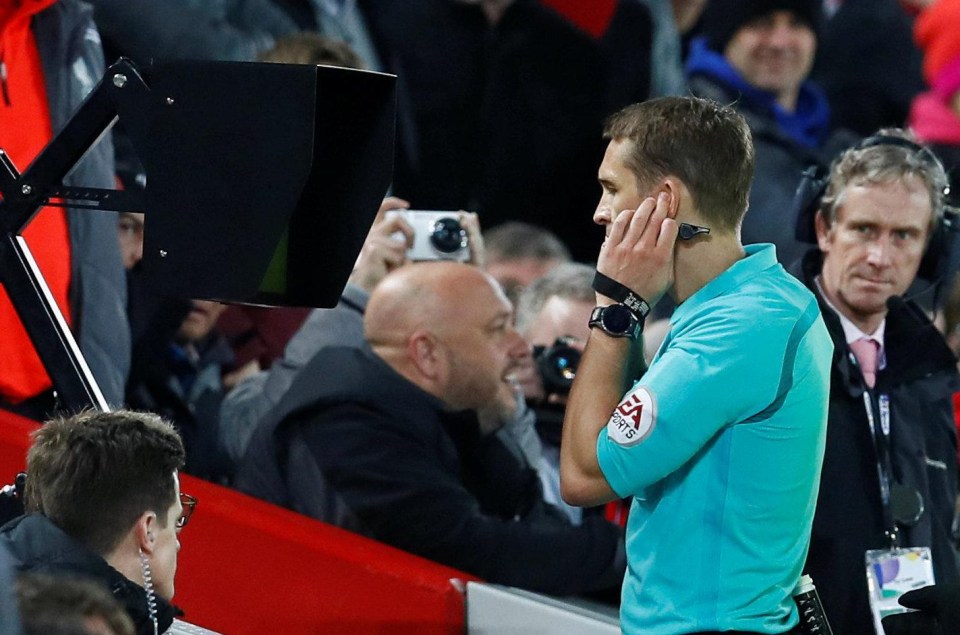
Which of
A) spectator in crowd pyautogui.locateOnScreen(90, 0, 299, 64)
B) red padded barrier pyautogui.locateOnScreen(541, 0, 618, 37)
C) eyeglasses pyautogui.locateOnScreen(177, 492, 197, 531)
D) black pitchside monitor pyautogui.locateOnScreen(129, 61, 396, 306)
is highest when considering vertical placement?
black pitchside monitor pyautogui.locateOnScreen(129, 61, 396, 306)

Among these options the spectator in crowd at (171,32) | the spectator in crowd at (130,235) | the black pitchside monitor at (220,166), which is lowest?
the spectator in crowd at (130,235)

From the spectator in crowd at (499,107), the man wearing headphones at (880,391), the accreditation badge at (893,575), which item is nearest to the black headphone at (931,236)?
the man wearing headphones at (880,391)

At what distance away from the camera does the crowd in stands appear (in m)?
2.70

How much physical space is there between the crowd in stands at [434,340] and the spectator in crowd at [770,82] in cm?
1

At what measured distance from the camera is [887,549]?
3.49 metres

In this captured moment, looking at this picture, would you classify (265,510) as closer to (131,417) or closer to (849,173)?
(131,417)

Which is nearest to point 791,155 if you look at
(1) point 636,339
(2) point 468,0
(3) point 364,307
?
(2) point 468,0

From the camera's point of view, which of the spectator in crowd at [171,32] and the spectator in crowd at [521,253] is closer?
the spectator in crowd at [171,32]

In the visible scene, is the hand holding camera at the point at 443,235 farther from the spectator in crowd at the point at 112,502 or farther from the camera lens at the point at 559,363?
the spectator in crowd at the point at 112,502

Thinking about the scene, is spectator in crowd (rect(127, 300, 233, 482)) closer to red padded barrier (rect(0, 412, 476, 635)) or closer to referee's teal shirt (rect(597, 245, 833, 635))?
red padded barrier (rect(0, 412, 476, 635))

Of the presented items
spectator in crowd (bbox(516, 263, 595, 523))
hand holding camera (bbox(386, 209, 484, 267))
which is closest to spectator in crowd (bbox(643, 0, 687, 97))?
spectator in crowd (bbox(516, 263, 595, 523))

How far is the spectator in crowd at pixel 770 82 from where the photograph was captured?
5.58m

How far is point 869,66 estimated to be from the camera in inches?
285

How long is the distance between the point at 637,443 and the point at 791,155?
132 inches
